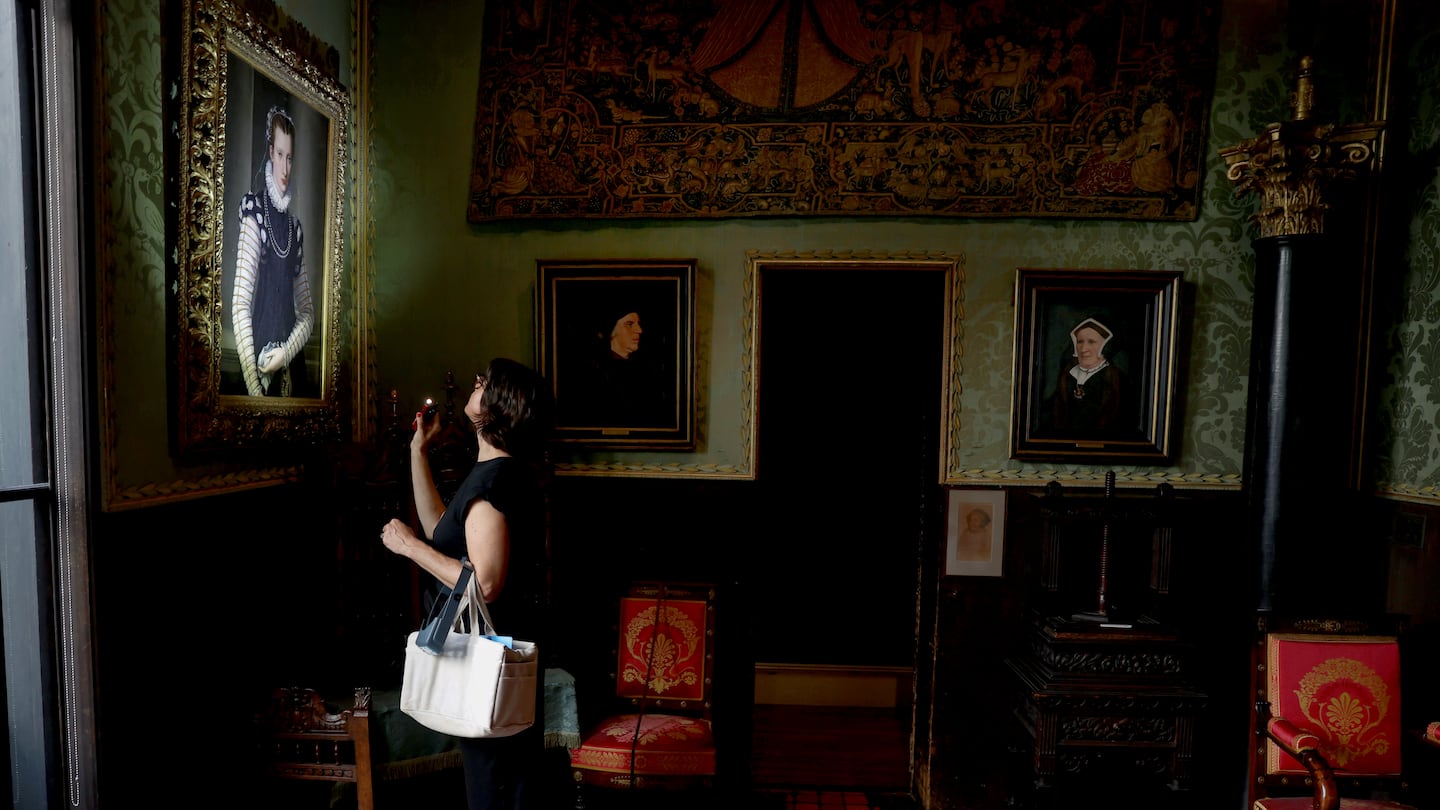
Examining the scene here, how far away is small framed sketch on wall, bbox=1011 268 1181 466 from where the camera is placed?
3277 mm

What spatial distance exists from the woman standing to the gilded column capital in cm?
320

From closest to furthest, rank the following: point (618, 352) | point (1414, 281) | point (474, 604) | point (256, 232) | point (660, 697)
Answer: point (474, 604) → point (256, 232) → point (1414, 281) → point (660, 697) → point (618, 352)

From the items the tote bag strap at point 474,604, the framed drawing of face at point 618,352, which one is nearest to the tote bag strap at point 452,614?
the tote bag strap at point 474,604

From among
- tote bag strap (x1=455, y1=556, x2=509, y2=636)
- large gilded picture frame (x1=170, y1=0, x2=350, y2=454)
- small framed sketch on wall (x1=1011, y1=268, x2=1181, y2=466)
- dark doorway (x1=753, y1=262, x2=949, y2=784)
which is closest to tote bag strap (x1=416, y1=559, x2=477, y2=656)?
tote bag strap (x1=455, y1=556, x2=509, y2=636)

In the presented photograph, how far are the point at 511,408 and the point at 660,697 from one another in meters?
1.91

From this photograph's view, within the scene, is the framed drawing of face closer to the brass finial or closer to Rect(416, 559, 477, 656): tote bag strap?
Rect(416, 559, 477, 656): tote bag strap

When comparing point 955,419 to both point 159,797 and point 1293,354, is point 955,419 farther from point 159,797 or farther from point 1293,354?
point 159,797

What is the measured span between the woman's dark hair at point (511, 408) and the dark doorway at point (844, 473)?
2.66 meters

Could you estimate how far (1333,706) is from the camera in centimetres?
255

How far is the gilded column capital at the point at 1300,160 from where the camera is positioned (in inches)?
109

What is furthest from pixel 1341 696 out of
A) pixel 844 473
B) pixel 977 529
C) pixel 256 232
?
pixel 256 232

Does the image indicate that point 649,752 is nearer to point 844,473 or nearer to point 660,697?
point 660,697

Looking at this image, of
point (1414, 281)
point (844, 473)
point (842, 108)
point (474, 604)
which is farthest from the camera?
point (844, 473)

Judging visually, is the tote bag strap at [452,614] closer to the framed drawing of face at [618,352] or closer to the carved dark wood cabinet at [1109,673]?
the framed drawing of face at [618,352]
